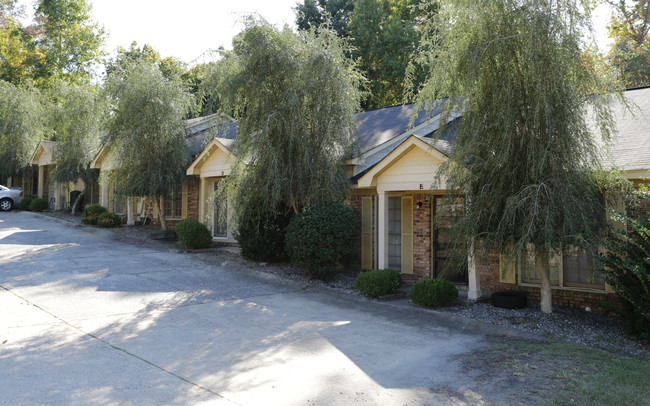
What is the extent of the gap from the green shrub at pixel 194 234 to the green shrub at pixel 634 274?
37.3 ft

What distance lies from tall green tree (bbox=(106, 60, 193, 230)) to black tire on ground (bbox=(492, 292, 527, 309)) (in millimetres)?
11802

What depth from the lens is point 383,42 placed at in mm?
27891

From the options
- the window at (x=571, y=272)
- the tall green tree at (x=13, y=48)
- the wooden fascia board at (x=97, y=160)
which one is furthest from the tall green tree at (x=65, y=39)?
the window at (x=571, y=272)

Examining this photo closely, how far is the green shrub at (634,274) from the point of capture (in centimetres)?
704

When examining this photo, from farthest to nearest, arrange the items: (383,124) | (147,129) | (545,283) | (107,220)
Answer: (107,220) < (147,129) < (383,124) < (545,283)

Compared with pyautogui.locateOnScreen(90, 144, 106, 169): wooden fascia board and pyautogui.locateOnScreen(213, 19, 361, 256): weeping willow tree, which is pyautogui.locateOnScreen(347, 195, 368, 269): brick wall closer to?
pyautogui.locateOnScreen(213, 19, 361, 256): weeping willow tree

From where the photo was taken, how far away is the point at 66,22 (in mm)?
35781

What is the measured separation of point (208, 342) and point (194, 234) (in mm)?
8813

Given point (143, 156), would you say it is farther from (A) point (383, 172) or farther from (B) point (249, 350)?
(B) point (249, 350)

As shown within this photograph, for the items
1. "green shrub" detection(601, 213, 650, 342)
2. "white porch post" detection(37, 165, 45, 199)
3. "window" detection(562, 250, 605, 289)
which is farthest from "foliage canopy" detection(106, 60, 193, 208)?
"white porch post" detection(37, 165, 45, 199)

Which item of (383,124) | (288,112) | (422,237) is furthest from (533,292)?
(383,124)

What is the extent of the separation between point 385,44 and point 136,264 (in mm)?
20238

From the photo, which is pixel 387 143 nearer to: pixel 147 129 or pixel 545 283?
pixel 545 283

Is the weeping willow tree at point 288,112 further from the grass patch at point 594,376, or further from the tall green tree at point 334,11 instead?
the tall green tree at point 334,11
